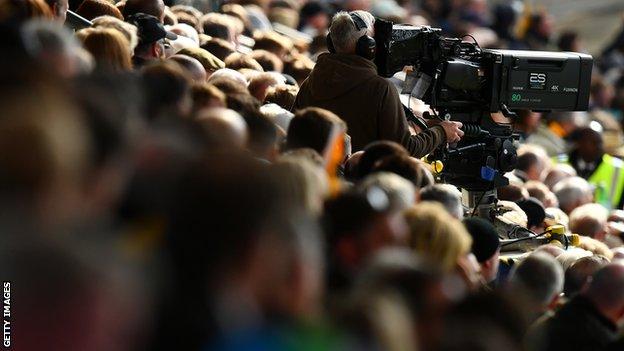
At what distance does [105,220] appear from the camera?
3.16 metres

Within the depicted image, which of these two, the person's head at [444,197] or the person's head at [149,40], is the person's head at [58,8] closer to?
the person's head at [149,40]

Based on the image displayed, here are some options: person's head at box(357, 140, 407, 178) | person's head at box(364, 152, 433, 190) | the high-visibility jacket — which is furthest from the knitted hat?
the high-visibility jacket

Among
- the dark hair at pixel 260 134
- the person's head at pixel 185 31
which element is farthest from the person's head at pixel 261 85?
the dark hair at pixel 260 134

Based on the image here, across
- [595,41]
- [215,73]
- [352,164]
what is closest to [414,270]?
[352,164]

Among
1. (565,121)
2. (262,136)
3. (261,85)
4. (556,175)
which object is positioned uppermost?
(262,136)

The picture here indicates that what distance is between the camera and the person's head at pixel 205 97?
206 inches

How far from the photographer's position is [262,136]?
5000mm

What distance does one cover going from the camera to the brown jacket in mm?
7391

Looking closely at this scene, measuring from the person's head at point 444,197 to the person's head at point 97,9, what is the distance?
3.15 metres

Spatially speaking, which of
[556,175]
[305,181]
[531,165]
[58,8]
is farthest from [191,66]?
[556,175]

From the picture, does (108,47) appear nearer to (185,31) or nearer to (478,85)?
(478,85)

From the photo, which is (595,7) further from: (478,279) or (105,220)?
(105,220)

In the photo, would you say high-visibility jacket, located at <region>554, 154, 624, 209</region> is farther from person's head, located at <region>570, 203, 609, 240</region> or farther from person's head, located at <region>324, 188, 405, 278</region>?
person's head, located at <region>324, 188, 405, 278</region>

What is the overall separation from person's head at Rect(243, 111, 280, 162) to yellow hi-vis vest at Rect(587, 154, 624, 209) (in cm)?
723
